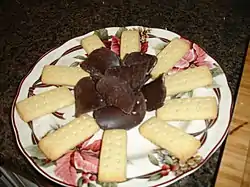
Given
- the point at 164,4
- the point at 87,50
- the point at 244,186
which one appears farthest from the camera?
the point at 164,4

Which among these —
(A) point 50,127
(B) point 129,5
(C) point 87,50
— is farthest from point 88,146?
(B) point 129,5

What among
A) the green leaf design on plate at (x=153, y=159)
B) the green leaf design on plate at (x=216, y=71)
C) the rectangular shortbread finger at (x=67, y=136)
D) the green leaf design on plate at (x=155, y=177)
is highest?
the green leaf design on plate at (x=216, y=71)

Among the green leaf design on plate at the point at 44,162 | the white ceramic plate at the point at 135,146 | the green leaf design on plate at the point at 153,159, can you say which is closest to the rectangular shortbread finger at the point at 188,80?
the white ceramic plate at the point at 135,146

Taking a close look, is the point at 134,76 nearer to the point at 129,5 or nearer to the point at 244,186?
the point at 244,186

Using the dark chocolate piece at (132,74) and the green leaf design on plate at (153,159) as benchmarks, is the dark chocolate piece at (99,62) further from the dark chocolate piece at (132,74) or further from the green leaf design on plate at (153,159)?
the green leaf design on plate at (153,159)

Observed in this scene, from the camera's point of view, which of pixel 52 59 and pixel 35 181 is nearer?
pixel 35 181

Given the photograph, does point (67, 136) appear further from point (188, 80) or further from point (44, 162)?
point (188, 80)

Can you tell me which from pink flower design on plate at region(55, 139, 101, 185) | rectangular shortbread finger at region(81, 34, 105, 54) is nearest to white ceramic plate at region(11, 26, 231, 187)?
pink flower design on plate at region(55, 139, 101, 185)
